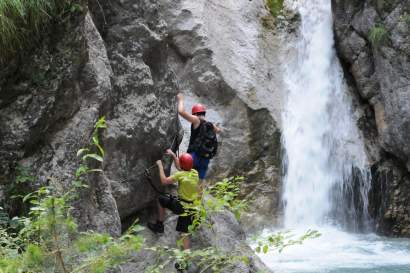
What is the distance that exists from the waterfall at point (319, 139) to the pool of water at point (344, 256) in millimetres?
917

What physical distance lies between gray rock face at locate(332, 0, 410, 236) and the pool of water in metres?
1.07

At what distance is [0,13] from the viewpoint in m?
4.90

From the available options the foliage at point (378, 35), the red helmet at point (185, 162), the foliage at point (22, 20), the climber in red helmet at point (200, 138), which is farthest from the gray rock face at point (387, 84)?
the foliage at point (22, 20)

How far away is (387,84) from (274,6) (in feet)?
13.3

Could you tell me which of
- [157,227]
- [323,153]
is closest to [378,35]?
[323,153]

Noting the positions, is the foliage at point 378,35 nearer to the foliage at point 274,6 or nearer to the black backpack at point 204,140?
the foliage at point 274,6

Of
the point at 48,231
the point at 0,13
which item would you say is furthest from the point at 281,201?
the point at 48,231

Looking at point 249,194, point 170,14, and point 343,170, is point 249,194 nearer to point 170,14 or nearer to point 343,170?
point 343,170

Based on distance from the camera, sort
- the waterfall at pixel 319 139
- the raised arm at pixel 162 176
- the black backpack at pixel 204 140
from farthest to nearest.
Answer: the waterfall at pixel 319 139
the black backpack at pixel 204 140
the raised arm at pixel 162 176

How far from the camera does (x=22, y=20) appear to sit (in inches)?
202

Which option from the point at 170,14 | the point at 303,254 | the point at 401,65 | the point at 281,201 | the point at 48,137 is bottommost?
the point at 303,254

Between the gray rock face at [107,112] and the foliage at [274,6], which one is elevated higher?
the foliage at [274,6]

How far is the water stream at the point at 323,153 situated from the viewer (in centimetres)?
1244

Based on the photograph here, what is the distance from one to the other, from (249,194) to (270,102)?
2308 millimetres
